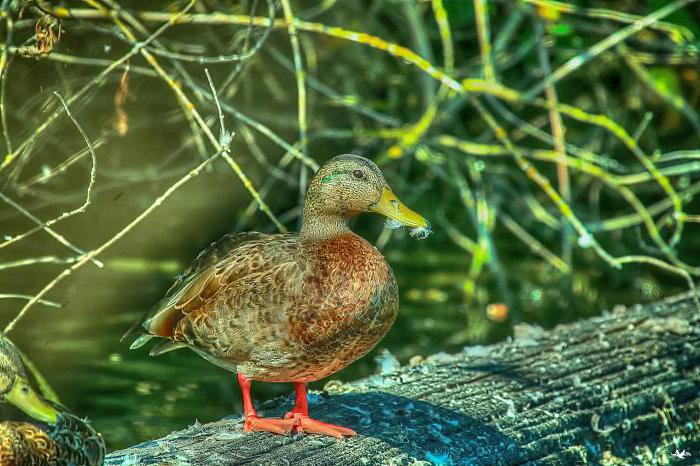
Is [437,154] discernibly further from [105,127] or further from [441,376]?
[441,376]

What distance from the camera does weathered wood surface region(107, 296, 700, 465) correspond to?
11.6 ft

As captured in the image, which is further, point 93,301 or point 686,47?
point 93,301

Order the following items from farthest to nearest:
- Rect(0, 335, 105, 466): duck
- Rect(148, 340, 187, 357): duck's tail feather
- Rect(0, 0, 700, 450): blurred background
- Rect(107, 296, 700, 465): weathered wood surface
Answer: Rect(0, 0, 700, 450): blurred background < Rect(148, 340, 187, 357): duck's tail feather < Rect(107, 296, 700, 465): weathered wood surface < Rect(0, 335, 105, 466): duck

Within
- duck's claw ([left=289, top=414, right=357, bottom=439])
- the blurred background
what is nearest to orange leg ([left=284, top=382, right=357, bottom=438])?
duck's claw ([left=289, top=414, right=357, bottom=439])

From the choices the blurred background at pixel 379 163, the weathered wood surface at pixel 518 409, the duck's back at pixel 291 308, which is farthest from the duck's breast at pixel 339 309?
the blurred background at pixel 379 163

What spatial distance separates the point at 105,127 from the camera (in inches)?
261

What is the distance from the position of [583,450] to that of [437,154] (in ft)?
13.0

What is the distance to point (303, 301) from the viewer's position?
12.1ft

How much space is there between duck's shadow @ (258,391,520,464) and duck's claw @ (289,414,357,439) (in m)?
0.04

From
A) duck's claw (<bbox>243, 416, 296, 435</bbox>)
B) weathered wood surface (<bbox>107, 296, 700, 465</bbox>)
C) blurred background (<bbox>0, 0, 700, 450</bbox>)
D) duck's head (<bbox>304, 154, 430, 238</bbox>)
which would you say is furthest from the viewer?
blurred background (<bbox>0, 0, 700, 450</bbox>)

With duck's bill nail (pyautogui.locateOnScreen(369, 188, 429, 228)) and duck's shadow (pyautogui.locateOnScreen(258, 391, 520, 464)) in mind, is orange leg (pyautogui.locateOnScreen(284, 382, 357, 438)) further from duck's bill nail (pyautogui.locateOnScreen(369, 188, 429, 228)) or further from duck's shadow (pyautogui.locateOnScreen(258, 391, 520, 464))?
duck's bill nail (pyautogui.locateOnScreen(369, 188, 429, 228))

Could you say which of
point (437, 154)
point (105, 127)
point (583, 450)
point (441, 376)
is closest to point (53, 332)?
point (105, 127)

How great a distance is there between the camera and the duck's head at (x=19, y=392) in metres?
2.83

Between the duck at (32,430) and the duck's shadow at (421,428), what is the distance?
98cm
